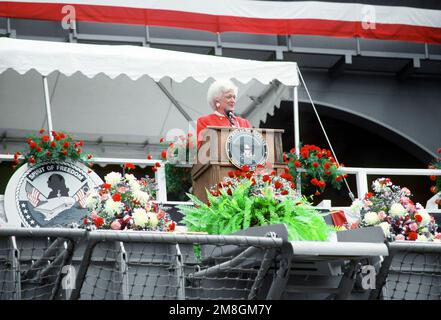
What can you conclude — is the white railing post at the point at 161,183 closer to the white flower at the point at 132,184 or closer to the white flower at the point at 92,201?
the white flower at the point at 132,184

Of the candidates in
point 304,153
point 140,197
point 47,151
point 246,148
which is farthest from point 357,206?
point 47,151

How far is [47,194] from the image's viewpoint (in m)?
8.64

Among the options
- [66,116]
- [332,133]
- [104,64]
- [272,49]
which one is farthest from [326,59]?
[104,64]

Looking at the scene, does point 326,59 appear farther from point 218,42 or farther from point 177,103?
point 177,103

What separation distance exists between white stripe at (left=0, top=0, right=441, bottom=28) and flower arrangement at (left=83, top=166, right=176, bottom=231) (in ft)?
22.3

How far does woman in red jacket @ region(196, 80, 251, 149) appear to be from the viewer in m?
8.66

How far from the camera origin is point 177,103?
492 inches

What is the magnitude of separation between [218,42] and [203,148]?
609 centimetres

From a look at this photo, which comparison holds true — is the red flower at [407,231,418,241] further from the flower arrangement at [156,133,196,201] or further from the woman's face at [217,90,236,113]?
the flower arrangement at [156,133,196,201]

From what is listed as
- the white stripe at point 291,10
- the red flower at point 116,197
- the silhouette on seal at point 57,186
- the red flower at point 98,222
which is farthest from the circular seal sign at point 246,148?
the white stripe at point 291,10

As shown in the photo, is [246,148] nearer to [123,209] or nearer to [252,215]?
[123,209]

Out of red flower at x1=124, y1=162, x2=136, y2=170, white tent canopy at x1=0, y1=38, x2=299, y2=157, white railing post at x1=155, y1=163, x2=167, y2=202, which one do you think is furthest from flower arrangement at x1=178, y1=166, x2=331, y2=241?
white tent canopy at x1=0, y1=38, x2=299, y2=157

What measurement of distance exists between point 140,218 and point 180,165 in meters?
2.91

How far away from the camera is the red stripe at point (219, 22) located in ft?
43.4
